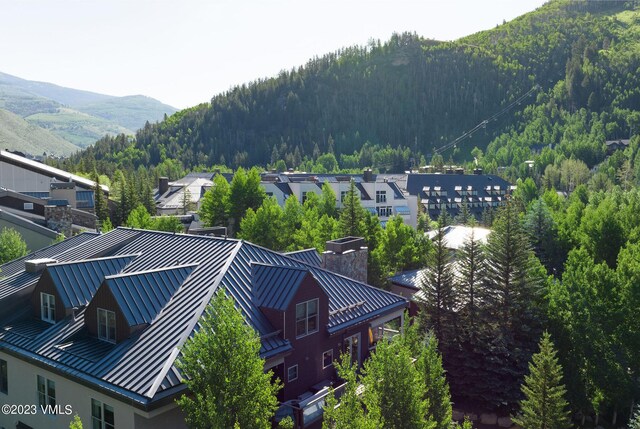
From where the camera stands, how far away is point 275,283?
1992 cm

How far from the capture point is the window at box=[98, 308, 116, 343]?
18047 millimetres

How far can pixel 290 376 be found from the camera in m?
19.6

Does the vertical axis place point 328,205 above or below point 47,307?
below

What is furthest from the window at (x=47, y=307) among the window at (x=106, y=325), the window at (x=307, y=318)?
the window at (x=307, y=318)

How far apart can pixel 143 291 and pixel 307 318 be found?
597 cm

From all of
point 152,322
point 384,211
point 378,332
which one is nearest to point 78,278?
point 152,322

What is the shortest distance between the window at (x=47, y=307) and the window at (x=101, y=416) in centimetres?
479

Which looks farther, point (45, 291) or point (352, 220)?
point (352, 220)

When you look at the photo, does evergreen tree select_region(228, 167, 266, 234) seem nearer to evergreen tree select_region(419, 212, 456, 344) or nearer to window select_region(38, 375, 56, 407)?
evergreen tree select_region(419, 212, 456, 344)

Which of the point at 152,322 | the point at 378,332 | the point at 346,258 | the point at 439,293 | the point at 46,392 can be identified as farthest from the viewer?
the point at 439,293

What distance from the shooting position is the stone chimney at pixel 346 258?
27.0 metres

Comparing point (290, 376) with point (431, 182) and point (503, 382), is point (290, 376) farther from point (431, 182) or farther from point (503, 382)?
point (431, 182)

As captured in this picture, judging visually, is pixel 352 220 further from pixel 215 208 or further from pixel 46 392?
pixel 46 392

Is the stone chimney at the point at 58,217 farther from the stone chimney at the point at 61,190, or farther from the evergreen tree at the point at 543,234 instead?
the evergreen tree at the point at 543,234
